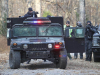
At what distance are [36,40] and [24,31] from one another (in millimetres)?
1026

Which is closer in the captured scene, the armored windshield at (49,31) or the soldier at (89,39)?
the armored windshield at (49,31)

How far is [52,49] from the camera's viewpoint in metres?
11.4

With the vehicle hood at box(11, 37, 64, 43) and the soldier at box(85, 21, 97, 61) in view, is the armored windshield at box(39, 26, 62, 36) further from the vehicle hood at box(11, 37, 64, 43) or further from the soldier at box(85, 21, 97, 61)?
the soldier at box(85, 21, 97, 61)

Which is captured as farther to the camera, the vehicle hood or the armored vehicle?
the vehicle hood

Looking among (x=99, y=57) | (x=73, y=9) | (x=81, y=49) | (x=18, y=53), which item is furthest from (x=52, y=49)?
(x=73, y=9)

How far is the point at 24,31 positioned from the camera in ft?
40.8

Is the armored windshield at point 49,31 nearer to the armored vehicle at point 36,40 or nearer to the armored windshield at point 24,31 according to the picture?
the armored vehicle at point 36,40

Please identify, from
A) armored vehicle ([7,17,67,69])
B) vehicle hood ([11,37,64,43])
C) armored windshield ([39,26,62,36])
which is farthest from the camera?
armored windshield ([39,26,62,36])

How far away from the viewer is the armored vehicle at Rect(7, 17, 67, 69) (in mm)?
11328

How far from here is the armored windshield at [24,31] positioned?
12.4 metres

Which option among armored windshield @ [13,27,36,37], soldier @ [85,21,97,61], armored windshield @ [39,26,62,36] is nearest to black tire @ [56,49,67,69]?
armored windshield @ [39,26,62,36]

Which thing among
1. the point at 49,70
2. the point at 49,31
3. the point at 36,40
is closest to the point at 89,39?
the point at 49,31

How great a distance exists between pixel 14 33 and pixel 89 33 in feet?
15.2

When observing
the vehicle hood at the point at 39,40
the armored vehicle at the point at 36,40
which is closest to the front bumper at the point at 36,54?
the armored vehicle at the point at 36,40
